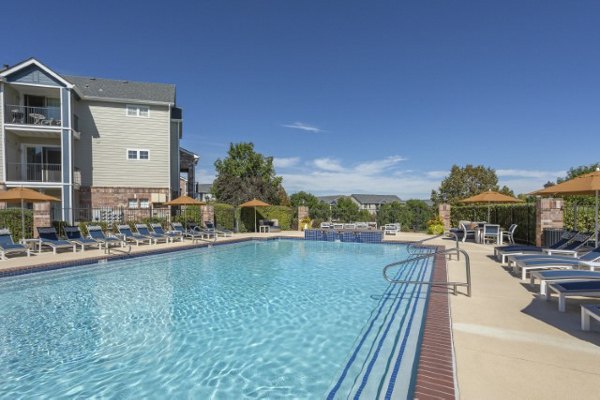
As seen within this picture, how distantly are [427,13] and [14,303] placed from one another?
1717 centimetres

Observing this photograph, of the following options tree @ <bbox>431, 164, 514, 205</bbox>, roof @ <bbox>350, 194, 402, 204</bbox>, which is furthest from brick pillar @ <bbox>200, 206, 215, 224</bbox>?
roof @ <bbox>350, 194, 402, 204</bbox>

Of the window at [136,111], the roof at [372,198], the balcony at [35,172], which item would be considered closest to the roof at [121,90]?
the window at [136,111]

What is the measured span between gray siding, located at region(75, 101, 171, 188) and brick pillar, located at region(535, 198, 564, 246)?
2037cm

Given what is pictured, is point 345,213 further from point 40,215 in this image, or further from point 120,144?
point 40,215

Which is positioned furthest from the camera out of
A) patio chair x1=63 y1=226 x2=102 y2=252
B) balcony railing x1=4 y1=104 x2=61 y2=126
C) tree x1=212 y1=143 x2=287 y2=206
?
tree x1=212 y1=143 x2=287 y2=206

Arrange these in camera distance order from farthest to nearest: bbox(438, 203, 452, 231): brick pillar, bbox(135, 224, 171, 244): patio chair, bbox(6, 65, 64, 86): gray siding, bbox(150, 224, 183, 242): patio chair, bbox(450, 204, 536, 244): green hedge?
bbox(438, 203, 452, 231): brick pillar
bbox(6, 65, 64, 86): gray siding
bbox(150, 224, 183, 242): patio chair
bbox(135, 224, 171, 244): patio chair
bbox(450, 204, 536, 244): green hedge

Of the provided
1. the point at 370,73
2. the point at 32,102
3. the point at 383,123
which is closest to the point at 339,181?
the point at 383,123

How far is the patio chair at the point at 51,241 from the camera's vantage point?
11.5 meters

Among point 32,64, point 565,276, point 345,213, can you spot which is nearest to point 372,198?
point 345,213

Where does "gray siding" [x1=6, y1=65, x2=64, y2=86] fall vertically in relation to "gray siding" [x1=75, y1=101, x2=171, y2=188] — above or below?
above

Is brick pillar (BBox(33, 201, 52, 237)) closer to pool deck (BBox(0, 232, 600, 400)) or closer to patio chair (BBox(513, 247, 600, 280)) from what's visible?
pool deck (BBox(0, 232, 600, 400))

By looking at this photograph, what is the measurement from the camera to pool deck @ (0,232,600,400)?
2.70 meters

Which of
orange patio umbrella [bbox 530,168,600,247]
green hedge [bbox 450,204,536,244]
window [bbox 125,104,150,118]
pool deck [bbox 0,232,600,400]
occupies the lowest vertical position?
pool deck [bbox 0,232,600,400]

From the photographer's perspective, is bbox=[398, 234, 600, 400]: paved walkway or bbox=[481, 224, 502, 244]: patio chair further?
bbox=[481, 224, 502, 244]: patio chair
